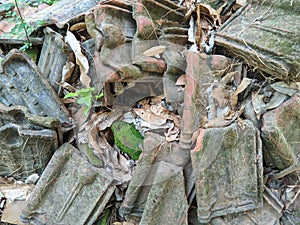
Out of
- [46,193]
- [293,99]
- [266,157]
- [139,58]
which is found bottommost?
[46,193]

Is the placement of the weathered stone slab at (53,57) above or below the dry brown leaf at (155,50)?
below

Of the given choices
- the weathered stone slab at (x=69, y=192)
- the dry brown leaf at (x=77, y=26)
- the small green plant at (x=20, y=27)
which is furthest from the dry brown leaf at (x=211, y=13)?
the weathered stone slab at (x=69, y=192)

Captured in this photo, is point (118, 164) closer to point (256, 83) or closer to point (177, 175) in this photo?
point (177, 175)

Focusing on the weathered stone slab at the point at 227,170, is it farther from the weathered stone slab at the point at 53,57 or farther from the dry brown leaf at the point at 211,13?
the weathered stone slab at the point at 53,57

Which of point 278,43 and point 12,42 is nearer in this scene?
point 278,43

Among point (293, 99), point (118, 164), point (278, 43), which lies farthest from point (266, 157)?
point (118, 164)

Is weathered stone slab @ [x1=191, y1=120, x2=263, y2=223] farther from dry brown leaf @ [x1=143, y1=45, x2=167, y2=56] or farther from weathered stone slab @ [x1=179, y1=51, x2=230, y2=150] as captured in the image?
dry brown leaf @ [x1=143, y1=45, x2=167, y2=56]

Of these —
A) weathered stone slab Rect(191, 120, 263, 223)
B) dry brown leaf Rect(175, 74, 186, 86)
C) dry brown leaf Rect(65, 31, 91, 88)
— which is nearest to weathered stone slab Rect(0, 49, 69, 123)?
dry brown leaf Rect(65, 31, 91, 88)
